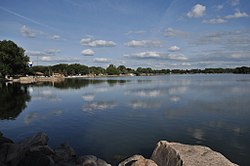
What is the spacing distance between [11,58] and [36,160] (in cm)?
10018

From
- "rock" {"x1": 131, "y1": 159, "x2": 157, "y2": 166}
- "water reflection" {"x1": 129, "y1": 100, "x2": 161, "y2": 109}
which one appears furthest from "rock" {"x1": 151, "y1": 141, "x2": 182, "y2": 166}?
"water reflection" {"x1": 129, "y1": 100, "x2": 161, "y2": 109}

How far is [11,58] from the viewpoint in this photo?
9969cm

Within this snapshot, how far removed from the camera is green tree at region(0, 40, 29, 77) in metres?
96.6

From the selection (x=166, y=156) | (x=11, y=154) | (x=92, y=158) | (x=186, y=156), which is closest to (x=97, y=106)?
(x=11, y=154)

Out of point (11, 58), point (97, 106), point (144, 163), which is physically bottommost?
point (97, 106)

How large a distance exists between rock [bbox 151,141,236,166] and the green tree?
96.8 meters

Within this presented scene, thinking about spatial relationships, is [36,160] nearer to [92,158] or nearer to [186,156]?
[92,158]

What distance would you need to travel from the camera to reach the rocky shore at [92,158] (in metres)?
8.92

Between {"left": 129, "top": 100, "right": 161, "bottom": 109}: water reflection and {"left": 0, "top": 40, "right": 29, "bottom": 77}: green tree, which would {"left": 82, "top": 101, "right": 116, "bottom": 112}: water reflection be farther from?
{"left": 0, "top": 40, "right": 29, "bottom": 77}: green tree

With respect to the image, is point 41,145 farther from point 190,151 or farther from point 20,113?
point 20,113

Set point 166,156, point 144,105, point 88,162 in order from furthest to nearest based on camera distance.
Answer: point 144,105
point 88,162
point 166,156

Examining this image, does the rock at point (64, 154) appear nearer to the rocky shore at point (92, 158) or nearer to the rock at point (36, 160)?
the rocky shore at point (92, 158)

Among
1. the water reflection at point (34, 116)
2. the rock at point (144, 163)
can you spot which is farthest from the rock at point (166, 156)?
the water reflection at point (34, 116)

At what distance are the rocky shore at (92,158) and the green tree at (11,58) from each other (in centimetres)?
9251
